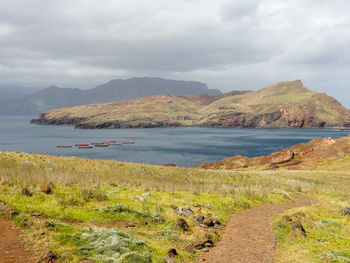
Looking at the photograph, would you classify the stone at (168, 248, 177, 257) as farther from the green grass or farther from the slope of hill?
the slope of hill

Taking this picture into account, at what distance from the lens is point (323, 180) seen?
41.2 metres

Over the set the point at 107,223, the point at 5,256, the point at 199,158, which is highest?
the point at 5,256

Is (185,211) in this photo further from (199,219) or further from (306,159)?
(306,159)

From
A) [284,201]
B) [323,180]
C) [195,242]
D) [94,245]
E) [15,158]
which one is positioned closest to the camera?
[94,245]

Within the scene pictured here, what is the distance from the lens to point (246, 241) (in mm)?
12789

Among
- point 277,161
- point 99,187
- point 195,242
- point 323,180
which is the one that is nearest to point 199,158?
point 277,161

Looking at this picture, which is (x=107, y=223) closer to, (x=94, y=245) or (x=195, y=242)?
(x=94, y=245)

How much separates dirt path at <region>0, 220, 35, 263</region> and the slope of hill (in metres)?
59.1

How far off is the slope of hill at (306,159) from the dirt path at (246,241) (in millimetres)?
46213

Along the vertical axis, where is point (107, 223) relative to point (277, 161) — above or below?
above

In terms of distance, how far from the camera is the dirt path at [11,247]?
7.53 metres

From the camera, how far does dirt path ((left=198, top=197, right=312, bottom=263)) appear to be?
35.1 feet

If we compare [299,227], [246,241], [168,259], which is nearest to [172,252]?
[168,259]

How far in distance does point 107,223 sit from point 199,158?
8565 cm
